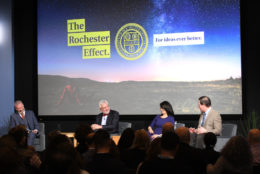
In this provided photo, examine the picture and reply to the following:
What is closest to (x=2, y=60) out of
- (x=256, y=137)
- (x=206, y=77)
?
(x=206, y=77)

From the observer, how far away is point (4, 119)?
773 cm

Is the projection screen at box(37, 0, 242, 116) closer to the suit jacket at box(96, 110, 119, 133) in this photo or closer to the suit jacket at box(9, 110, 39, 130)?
the suit jacket at box(9, 110, 39, 130)

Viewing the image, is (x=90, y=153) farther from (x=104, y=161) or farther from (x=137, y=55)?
(x=137, y=55)

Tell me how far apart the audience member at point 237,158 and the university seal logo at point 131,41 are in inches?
198

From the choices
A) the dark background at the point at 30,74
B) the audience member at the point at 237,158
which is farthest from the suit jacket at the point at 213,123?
the audience member at the point at 237,158

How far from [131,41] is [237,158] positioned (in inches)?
207

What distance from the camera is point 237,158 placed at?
2.44m

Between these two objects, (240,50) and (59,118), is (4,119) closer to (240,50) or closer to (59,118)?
(59,118)

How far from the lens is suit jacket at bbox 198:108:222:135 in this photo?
533 centimetres

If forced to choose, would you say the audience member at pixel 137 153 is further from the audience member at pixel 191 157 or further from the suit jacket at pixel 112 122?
the suit jacket at pixel 112 122

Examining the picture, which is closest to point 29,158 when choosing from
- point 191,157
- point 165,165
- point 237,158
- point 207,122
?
point 165,165

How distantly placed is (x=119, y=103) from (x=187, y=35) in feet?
6.57

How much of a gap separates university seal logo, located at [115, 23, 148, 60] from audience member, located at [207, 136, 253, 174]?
5019mm

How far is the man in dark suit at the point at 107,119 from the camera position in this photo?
6.36 metres
